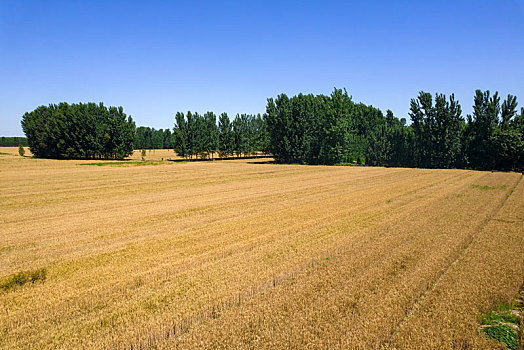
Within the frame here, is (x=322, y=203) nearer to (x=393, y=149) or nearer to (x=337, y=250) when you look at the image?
(x=337, y=250)

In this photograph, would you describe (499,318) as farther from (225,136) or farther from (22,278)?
(225,136)

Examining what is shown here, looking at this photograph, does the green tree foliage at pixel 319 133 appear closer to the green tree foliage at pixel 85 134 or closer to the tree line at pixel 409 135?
the tree line at pixel 409 135

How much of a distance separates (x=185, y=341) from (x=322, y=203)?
48.0 ft

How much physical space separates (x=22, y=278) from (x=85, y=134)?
268 ft

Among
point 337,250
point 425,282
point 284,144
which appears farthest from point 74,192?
point 284,144

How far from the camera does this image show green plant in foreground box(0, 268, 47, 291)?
25.7 ft

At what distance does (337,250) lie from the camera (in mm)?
10211

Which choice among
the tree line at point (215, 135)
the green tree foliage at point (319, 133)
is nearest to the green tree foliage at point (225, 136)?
the tree line at point (215, 135)

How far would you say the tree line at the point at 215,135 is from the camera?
8556 cm

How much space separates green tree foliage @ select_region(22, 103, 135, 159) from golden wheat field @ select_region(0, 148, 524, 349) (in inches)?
2773

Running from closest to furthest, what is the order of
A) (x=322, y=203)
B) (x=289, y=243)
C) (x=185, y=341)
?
(x=185, y=341), (x=289, y=243), (x=322, y=203)

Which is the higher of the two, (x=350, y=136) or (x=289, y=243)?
(x=350, y=136)

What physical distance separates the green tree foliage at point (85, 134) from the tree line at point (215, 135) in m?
14.4

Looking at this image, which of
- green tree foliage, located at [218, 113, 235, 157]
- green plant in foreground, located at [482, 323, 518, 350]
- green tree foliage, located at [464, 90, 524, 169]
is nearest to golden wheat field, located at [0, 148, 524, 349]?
green plant in foreground, located at [482, 323, 518, 350]
